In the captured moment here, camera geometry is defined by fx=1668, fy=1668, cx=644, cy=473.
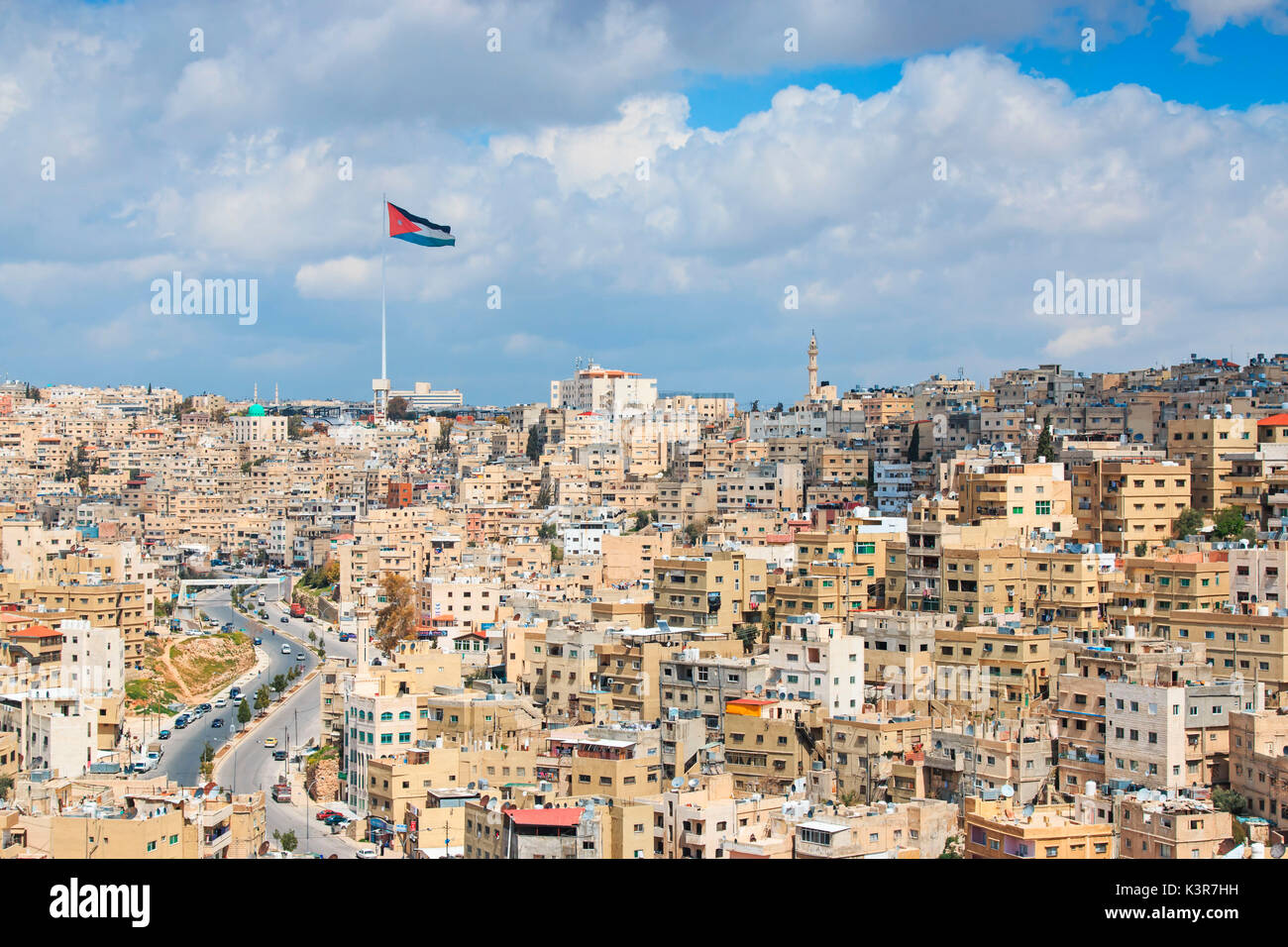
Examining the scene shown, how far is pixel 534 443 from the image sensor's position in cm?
4897

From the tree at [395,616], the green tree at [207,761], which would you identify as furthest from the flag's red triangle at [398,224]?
the green tree at [207,761]

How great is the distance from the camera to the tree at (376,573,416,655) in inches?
960

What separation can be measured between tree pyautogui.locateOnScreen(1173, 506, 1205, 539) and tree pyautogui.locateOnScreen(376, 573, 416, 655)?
10331mm

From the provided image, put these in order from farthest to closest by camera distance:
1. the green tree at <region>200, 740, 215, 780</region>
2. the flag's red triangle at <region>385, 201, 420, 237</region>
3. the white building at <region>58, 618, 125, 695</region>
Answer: the flag's red triangle at <region>385, 201, 420, 237</region> < the white building at <region>58, 618, 125, 695</region> < the green tree at <region>200, 740, 215, 780</region>

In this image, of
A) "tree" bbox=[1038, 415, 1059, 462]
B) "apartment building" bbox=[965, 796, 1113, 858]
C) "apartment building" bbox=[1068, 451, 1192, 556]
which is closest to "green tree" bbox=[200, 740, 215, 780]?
"apartment building" bbox=[965, 796, 1113, 858]

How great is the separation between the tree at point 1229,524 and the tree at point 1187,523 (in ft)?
0.35

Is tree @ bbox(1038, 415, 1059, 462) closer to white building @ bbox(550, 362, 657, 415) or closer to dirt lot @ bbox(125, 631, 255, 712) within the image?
dirt lot @ bbox(125, 631, 255, 712)

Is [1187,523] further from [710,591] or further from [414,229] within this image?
[414,229]

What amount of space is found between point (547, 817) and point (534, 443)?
37620 mm

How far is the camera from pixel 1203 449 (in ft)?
70.8

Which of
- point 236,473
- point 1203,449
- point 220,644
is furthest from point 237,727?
point 236,473

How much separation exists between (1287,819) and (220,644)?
19.1 meters
